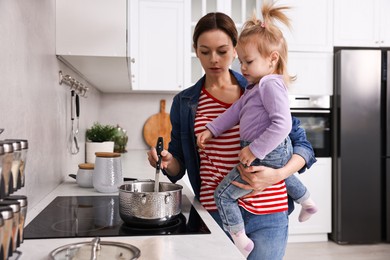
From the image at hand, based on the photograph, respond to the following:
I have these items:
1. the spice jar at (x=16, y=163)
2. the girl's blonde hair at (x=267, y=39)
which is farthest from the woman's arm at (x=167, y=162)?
the spice jar at (x=16, y=163)

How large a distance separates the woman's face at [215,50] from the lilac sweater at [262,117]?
0.47 ft

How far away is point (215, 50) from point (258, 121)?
0.29m

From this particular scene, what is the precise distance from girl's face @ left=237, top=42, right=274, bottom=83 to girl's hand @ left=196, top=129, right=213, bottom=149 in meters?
0.24

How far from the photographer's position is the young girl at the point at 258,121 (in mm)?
1219

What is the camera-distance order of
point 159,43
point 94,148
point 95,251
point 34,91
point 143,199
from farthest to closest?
point 159,43 < point 94,148 < point 34,91 < point 143,199 < point 95,251

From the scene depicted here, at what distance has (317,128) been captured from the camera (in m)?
3.57

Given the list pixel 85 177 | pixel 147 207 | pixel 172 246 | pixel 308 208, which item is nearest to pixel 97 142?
pixel 85 177

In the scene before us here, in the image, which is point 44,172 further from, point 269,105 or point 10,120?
point 269,105

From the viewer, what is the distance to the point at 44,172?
1342 millimetres

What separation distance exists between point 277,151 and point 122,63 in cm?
83

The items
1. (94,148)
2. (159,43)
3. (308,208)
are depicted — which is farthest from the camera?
(159,43)

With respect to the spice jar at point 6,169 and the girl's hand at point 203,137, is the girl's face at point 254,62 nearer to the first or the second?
the girl's hand at point 203,137

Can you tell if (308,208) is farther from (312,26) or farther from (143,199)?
(312,26)

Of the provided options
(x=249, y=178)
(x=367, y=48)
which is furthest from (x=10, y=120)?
(x=367, y=48)
